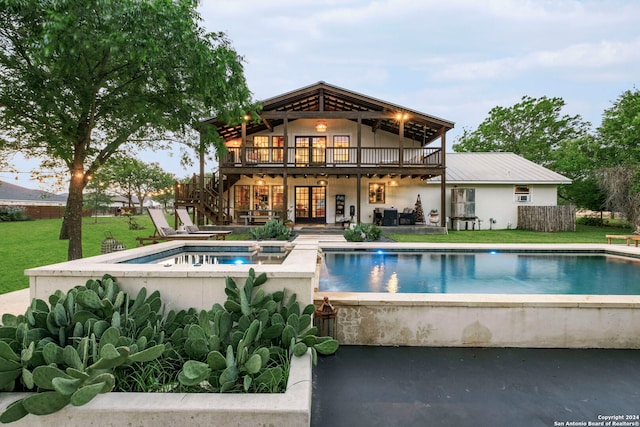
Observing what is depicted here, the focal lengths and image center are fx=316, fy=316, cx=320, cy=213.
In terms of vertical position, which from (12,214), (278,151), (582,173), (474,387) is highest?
(278,151)

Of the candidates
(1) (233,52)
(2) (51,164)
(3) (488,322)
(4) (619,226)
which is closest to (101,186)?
(2) (51,164)

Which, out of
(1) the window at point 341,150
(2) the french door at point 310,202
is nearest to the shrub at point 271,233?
(1) the window at point 341,150

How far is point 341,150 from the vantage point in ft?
52.6

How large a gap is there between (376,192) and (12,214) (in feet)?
85.7

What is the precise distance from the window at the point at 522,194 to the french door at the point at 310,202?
384 inches

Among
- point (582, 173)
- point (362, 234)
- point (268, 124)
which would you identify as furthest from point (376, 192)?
point (582, 173)

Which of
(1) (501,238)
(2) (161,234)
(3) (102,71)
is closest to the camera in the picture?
(3) (102,71)

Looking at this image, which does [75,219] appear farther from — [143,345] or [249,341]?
[249,341]

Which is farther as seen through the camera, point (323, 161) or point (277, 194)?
point (277, 194)

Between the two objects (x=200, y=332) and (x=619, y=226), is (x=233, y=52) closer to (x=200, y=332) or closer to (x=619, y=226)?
(x=200, y=332)

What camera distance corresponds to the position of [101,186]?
2417cm

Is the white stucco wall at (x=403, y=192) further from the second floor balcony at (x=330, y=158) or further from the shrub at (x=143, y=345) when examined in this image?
the shrub at (x=143, y=345)

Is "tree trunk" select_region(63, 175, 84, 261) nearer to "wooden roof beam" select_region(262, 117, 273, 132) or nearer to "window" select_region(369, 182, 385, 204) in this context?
"wooden roof beam" select_region(262, 117, 273, 132)

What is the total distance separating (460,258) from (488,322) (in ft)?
12.5
